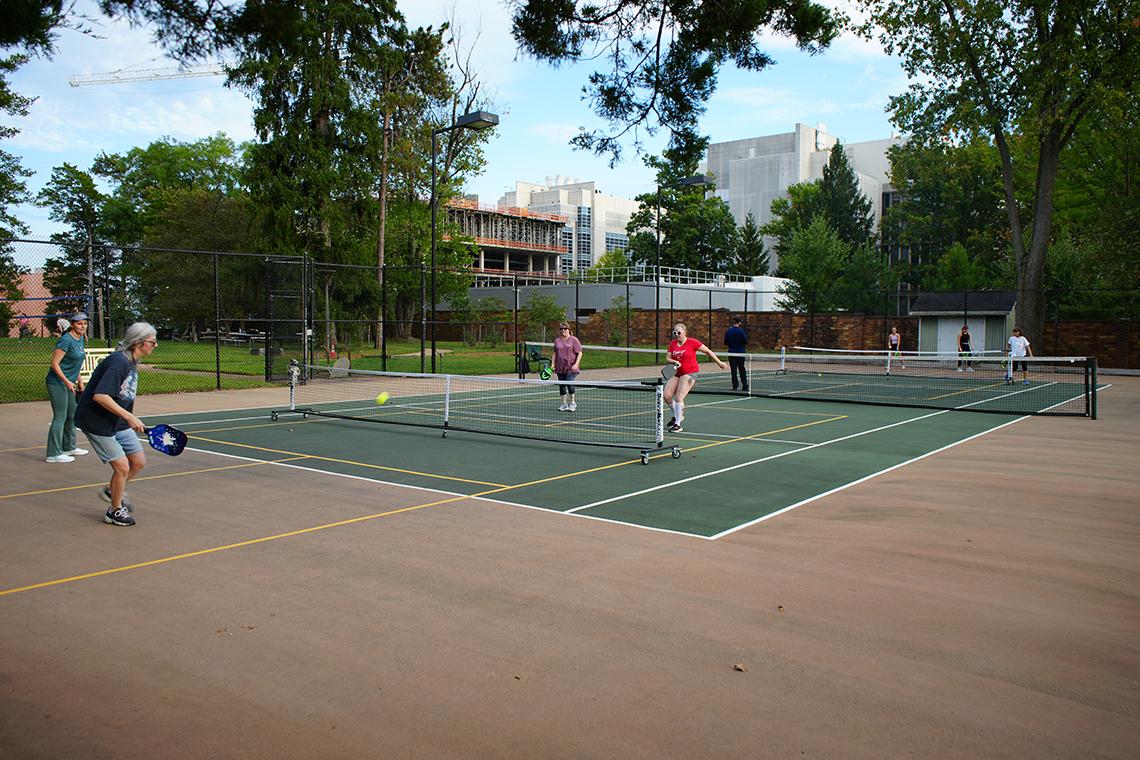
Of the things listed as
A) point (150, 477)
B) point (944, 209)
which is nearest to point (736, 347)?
point (150, 477)

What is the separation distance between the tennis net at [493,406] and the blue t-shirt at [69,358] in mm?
5078

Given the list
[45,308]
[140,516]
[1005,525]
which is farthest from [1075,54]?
[45,308]

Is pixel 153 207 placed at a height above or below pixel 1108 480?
above

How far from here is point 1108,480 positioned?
10.4 m

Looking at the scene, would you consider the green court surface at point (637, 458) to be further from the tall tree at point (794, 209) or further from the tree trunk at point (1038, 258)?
the tall tree at point (794, 209)

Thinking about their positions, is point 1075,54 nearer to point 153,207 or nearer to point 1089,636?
point 1089,636

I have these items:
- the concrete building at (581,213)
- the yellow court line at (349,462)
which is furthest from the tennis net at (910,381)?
the concrete building at (581,213)

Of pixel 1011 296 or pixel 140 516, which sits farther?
pixel 1011 296

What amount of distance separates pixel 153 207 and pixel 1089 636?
73.9 meters

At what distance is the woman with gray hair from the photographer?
7.33m

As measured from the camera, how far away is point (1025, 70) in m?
31.3

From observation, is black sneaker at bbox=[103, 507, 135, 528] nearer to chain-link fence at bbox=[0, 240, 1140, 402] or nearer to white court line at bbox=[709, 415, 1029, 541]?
white court line at bbox=[709, 415, 1029, 541]

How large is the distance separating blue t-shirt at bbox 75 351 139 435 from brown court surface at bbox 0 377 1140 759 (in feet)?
3.24

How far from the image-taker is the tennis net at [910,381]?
19.9 meters
